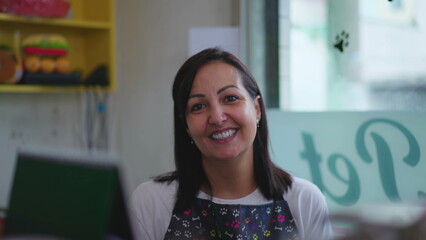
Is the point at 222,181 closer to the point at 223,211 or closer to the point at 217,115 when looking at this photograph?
the point at 223,211

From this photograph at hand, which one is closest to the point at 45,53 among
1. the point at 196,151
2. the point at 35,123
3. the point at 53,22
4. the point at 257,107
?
the point at 53,22

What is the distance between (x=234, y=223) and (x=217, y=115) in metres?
0.31

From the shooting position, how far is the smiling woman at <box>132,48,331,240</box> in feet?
5.07

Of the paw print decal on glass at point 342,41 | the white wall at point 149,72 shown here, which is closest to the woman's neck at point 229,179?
the paw print decal on glass at point 342,41

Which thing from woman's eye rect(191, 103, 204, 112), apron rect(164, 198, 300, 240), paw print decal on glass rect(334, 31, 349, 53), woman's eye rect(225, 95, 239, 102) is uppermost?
paw print decal on glass rect(334, 31, 349, 53)

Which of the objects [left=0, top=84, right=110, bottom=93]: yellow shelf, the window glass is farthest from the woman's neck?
[left=0, top=84, right=110, bottom=93]: yellow shelf

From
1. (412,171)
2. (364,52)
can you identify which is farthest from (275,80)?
(412,171)

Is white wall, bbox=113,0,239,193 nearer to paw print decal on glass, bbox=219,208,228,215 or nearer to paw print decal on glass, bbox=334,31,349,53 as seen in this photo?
paw print decal on glass, bbox=334,31,349,53

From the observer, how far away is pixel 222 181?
5.36 feet

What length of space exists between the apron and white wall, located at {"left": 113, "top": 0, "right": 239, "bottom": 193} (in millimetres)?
1329

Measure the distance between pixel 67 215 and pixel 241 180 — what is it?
0.82 metres

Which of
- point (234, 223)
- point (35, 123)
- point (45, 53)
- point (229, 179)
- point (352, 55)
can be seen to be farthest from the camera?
point (35, 123)

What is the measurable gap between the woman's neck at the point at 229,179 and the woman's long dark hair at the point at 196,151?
3 cm

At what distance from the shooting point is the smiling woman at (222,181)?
5.07 feet
